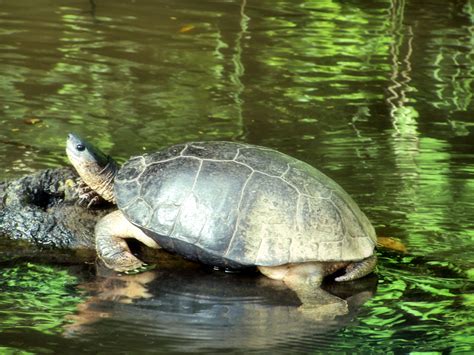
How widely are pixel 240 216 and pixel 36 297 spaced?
51.4 inches

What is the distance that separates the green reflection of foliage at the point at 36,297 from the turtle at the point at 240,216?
0.40 m

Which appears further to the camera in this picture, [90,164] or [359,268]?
[90,164]

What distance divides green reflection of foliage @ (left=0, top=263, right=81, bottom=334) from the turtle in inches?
15.8

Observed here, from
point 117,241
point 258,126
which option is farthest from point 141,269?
point 258,126

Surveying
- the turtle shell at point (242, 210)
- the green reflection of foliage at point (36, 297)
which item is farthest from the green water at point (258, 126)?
the turtle shell at point (242, 210)

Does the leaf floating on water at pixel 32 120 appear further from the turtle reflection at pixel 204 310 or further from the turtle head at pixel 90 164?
the turtle reflection at pixel 204 310

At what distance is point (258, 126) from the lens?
9.41 m

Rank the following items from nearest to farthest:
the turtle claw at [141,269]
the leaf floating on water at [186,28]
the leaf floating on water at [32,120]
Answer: the turtle claw at [141,269]
the leaf floating on water at [32,120]
the leaf floating on water at [186,28]

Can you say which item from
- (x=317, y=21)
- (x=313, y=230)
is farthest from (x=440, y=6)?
(x=313, y=230)

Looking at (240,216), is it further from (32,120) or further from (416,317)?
(32,120)

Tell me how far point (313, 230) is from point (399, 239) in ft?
4.05

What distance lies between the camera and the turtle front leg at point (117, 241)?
615cm

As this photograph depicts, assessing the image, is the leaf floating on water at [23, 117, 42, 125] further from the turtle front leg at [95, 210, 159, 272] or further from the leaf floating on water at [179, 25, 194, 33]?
the leaf floating on water at [179, 25, 194, 33]

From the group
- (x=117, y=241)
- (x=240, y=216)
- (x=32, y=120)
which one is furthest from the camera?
(x=32, y=120)
